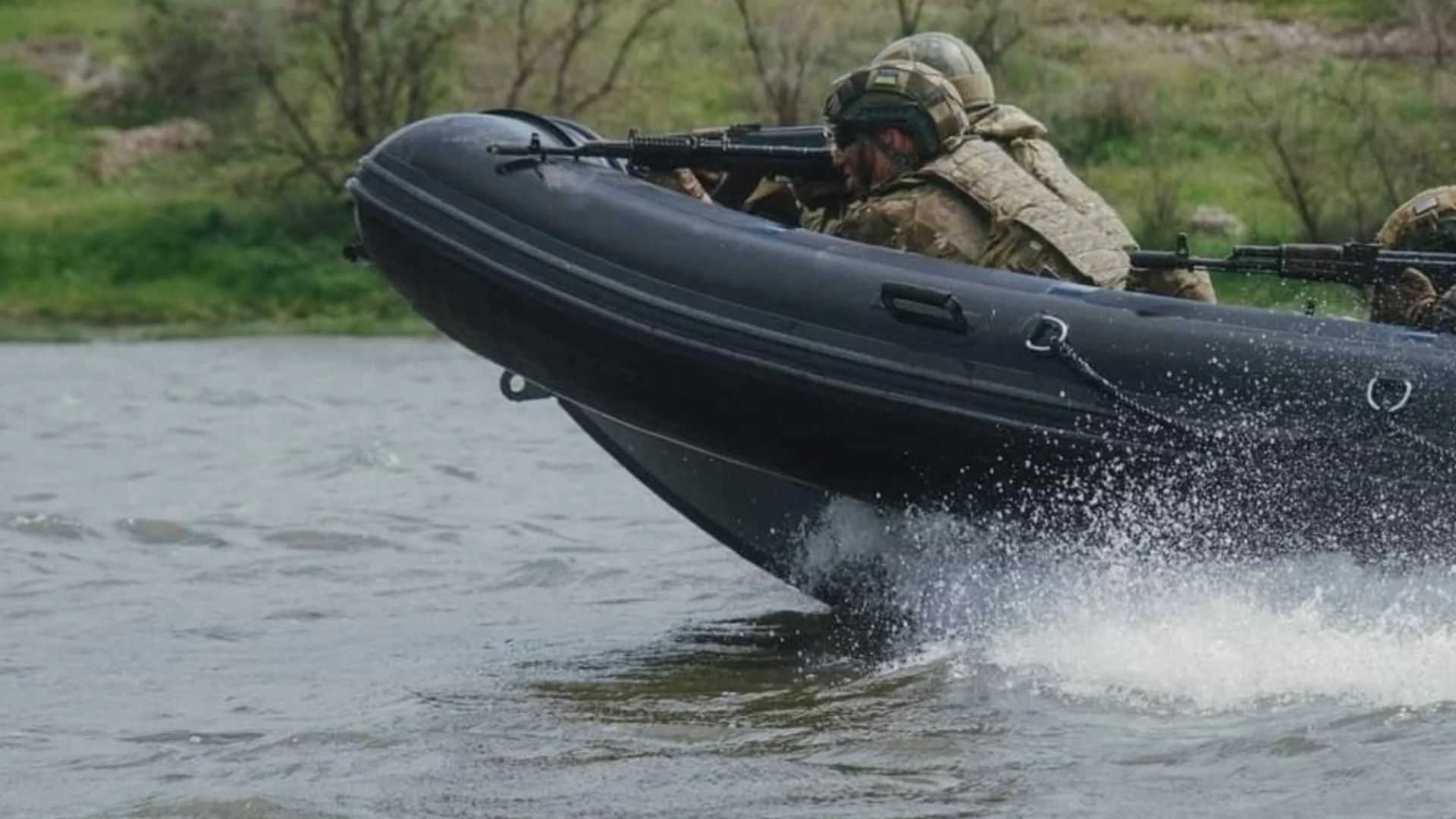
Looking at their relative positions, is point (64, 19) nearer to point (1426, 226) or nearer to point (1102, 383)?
point (1426, 226)

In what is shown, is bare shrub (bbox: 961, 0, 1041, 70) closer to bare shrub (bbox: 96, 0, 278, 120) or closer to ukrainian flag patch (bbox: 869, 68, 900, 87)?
bare shrub (bbox: 96, 0, 278, 120)

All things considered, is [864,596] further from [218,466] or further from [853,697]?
[218,466]

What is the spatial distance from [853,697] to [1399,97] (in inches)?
912

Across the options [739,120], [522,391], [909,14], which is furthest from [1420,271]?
[909,14]

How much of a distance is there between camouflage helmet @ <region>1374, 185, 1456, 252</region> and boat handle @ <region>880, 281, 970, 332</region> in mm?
1125

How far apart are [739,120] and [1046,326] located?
916 inches

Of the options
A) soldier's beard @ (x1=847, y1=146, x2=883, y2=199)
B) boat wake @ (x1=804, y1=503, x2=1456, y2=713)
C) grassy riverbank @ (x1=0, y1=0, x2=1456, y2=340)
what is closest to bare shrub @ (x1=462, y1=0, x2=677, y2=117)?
grassy riverbank @ (x1=0, y1=0, x2=1456, y2=340)

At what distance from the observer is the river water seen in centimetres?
607

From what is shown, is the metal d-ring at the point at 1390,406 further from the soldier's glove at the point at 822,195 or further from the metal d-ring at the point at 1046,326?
the soldier's glove at the point at 822,195

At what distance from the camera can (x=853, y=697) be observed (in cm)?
714

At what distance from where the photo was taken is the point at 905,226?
7609 millimetres

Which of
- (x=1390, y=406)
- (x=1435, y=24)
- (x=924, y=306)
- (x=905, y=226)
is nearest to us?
(x=1390, y=406)

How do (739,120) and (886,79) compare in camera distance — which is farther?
(739,120)

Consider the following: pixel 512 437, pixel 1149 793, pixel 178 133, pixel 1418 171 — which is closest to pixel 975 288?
pixel 1149 793
